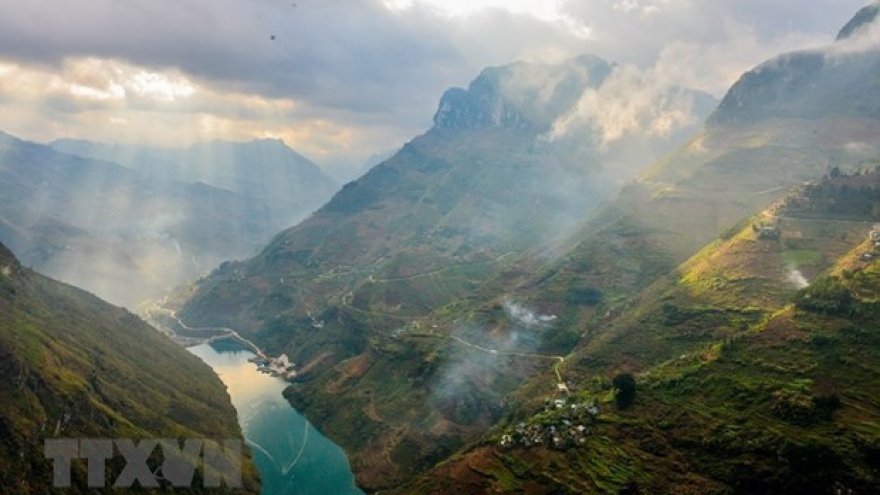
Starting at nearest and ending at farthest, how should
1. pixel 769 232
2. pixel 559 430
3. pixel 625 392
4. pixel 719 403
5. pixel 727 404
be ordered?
pixel 727 404 → pixel 719 403 → pixel 559 430 → pixel 625 392 → pixel 769 232

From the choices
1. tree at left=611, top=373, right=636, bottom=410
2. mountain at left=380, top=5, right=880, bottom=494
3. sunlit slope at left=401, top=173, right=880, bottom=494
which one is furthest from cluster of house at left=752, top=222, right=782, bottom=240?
tree at left=611, top=373, right=636, bottom=410

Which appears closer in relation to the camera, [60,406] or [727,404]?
[727,404]

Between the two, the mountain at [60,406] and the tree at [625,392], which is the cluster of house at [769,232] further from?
the mountain at [60,406]

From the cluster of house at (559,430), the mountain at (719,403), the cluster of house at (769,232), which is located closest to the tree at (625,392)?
the mountain at (719,403)

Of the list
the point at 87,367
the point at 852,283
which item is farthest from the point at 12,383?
the point at 852,283

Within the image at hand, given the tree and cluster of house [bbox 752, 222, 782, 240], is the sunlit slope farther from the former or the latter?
cluster of house [bbox 752, 222, 782, 240]

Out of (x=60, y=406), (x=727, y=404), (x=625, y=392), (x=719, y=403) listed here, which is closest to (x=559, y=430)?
(x=625, y=392)

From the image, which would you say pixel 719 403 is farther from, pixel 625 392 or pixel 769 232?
pixel 769 232
